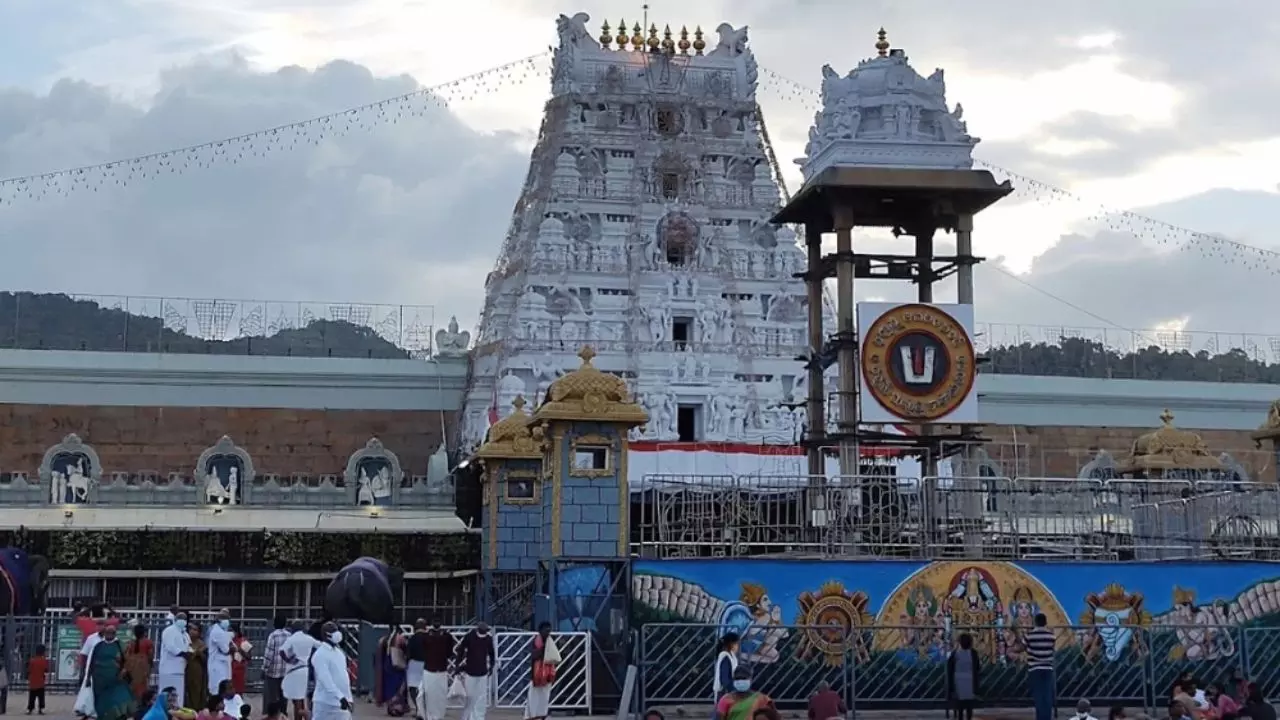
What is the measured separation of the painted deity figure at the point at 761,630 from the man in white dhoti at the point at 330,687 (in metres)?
6.24

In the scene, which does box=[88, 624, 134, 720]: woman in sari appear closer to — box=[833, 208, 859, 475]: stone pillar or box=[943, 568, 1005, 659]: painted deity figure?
box=[943, 568, 1005, 659]: painted deity figure

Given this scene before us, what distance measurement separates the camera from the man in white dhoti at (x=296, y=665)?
56.5 feet

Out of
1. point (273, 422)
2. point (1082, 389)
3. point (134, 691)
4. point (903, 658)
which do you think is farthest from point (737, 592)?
point (1082, 389)

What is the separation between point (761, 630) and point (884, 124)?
36.7ft

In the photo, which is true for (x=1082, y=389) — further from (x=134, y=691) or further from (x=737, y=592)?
(x=134, y=691)

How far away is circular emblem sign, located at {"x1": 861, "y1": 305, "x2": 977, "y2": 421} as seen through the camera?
81.6ft

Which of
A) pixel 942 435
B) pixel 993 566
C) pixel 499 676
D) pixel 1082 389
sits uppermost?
pixel 1082 389

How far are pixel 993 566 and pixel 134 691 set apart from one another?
1080 cm

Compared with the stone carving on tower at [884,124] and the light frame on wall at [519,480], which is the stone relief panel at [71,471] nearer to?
the light frame on wall at [519,480]

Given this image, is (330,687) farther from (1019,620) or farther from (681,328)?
(681,328)

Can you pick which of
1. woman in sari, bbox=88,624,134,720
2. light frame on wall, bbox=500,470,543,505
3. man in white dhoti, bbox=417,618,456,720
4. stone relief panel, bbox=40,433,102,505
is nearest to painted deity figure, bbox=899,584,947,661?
man in white dhoti, bbox=417,618,456,720

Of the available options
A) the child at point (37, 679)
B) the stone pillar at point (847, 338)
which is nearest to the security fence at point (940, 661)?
the stone pillar at point (847, 338)

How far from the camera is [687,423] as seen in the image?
48.7m

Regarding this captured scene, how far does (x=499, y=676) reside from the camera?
839 inches
